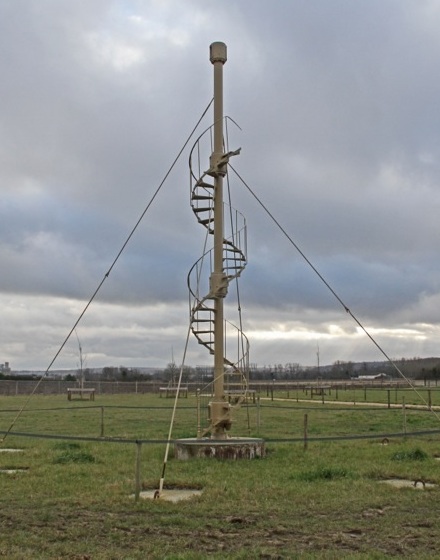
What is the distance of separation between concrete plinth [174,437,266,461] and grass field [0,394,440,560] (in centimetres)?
27

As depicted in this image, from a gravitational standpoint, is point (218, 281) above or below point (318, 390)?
above

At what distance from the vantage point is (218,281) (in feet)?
48.5

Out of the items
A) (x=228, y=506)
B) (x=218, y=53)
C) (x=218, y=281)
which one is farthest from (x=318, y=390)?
(x=228, y=506)

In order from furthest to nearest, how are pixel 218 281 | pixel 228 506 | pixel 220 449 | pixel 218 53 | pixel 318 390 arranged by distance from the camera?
pixel 318 390 → pixel 218 53 → pixel 218 281 → pixel 220 449 → pixel 228 506

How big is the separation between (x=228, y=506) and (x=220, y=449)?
14.8 feet

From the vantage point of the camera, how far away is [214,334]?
14977 millimetres

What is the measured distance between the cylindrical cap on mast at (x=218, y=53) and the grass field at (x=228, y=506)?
859 cm

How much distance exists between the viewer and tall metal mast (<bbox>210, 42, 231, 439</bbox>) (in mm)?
14695

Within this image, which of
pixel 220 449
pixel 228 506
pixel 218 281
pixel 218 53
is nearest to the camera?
pixel 228 506

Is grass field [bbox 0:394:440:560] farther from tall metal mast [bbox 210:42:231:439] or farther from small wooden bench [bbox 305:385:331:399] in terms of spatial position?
small wooden bench [bbox 305:385:331:399]

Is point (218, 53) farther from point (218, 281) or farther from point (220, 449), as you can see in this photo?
point (220, 449)

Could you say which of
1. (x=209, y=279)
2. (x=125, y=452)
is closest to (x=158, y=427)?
(x=125, y=452)

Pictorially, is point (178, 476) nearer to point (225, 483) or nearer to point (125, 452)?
point (225, 483)

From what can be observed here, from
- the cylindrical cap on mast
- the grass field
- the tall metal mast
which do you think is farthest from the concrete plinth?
the cylindrical cap on mast
